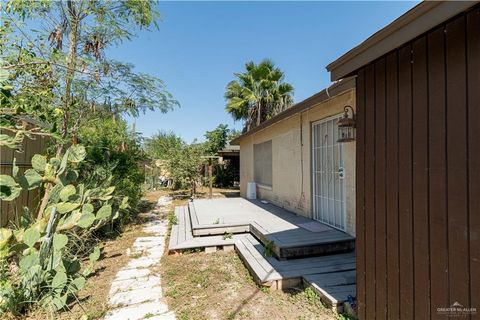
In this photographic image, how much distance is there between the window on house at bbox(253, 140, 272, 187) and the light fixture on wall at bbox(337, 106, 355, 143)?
4471 millimetres

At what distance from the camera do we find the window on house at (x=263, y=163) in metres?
9.12

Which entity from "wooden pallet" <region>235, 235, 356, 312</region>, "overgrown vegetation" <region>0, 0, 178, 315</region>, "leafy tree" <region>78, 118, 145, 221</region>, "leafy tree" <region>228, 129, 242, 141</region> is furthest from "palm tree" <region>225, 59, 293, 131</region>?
"wooden pallet" <region>235, 235, 356, 312</region>

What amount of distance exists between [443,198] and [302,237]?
9.75 ft

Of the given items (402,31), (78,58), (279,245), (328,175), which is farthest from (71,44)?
(402,31)

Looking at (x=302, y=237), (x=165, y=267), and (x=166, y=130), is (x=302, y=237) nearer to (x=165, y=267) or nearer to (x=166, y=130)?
(x=165, y=267)

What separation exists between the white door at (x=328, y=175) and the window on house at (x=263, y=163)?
3190mm

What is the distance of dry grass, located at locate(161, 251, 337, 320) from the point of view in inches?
116

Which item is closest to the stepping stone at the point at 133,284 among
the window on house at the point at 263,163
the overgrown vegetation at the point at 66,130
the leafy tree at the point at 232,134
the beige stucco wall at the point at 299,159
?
the overgrown vegetation at the point at 66,130

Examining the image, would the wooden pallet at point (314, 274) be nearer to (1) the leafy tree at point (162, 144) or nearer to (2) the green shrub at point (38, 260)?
(2) the green shrub at point (38, 260)

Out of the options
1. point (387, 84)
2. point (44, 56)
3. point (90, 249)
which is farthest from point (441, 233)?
point (44, 56)

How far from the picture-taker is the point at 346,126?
4.17 m

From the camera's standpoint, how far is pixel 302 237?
4.50 m

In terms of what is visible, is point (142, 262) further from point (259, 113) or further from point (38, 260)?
point (259, 113)

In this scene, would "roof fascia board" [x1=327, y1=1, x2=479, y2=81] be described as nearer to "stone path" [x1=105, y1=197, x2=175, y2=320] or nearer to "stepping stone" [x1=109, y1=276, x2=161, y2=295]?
"stone path" [x1=105, y1=197, x2=175, y2=320]
